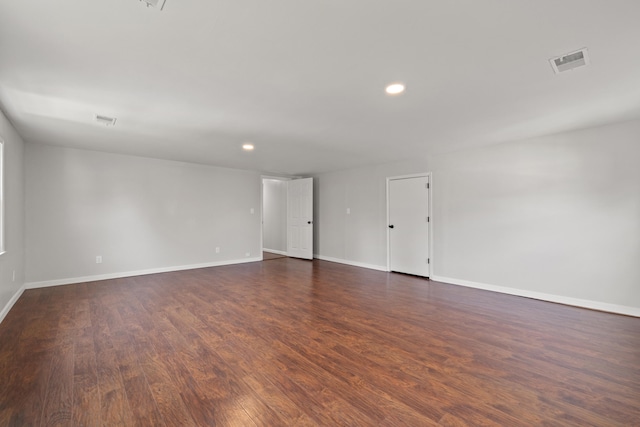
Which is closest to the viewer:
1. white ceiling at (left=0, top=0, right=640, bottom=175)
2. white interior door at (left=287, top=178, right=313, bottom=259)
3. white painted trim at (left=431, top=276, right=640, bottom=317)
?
white ceiling at (left=0, top=0, right=640, bottom=175)

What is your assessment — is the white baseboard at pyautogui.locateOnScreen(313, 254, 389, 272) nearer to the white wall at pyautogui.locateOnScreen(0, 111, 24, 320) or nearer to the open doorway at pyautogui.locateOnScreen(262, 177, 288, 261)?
the open doorway at pyautogui.locateOnScreen(262, 177, 288, 261)

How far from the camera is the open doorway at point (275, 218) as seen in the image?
830 cm

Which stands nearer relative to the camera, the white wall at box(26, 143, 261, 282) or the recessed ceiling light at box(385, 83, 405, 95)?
the recessed ceiling light at box(385, 83, 405, 95)

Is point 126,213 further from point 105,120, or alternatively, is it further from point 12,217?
point 105,120

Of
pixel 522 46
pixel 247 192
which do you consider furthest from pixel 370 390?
pixel 247 192

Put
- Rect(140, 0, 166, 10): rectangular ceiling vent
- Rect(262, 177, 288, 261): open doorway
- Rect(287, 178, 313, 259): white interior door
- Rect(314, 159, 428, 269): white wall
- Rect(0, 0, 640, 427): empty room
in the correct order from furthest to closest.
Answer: Rect(262, 177, 288, 261): open doorway < Rect(287, 178, 313, 259): white interior door < Rect(314, 159, 428, 269): white wall < Rect(0, 0, 640, 427): empty room < Rect(140, 0, 166, 10): rectangular ceiling vent

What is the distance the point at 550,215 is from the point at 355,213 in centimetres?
355

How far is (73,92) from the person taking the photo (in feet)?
8.30

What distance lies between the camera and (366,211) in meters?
6.33

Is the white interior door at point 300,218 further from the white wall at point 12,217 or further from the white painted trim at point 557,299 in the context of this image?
the white wall at point 12,217

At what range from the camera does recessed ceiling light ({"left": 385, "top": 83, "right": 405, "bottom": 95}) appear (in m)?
2.38

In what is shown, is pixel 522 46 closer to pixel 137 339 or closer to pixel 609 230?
pixel 609 230

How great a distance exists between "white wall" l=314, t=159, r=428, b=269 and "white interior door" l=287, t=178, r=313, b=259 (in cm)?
27

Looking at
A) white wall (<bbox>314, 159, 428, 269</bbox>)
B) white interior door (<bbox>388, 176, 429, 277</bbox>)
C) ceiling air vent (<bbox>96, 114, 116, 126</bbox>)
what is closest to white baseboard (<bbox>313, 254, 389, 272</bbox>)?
white wall (<bbox>314, 159, 428, 269</bbox>)
